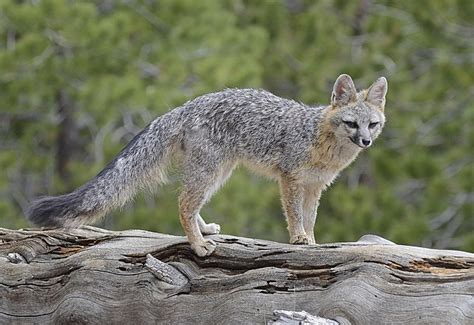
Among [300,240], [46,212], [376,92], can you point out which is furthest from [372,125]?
[46,212]

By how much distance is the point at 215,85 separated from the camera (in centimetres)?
1329

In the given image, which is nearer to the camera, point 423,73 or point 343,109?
point 343,109

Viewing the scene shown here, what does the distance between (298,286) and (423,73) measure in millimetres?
12123

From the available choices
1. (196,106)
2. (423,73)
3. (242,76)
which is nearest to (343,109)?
(196,106)

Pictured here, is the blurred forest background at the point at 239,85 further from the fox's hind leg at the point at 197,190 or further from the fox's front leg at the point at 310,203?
the fox's hind leg at the point at 197,190

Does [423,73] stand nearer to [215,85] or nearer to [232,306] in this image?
[215,85]

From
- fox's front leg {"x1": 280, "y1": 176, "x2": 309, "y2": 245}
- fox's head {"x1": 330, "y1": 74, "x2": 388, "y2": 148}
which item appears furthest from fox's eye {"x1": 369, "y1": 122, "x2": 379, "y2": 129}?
fox's front leg {"x1": 280, "y1": 176, "x2": 309, "y2": 245}

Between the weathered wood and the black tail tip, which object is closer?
the weathered wood

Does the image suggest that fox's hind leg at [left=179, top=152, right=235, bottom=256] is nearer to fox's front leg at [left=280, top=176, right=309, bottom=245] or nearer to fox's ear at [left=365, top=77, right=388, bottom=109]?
fox's front leg at [left=280, top=176, right=309, bottom=245]

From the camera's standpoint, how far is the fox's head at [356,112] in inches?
264

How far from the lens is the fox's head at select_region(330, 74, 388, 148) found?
22.0 ft

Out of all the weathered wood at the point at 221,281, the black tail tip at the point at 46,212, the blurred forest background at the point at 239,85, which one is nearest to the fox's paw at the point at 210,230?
the weathered wood at the point at 221,281

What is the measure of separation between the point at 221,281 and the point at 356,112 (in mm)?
1605

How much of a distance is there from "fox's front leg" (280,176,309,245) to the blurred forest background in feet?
15.6
